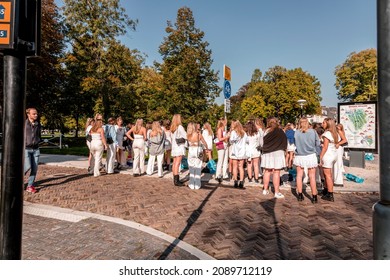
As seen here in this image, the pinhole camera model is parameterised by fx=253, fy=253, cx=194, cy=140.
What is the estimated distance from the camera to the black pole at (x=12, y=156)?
1569 mm

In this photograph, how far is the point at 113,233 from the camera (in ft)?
13.7

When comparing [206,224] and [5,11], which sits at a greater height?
[5,11]

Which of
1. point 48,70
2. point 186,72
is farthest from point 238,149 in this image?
point 186,72

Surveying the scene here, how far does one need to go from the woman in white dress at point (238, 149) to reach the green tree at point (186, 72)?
70.9ft

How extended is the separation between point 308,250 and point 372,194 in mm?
4713

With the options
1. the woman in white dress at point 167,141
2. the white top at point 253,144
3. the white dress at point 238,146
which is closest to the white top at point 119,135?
the woman in white dress at point 167,141

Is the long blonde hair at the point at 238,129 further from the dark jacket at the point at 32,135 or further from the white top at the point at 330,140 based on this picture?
the dark jacket at the point at 32,135

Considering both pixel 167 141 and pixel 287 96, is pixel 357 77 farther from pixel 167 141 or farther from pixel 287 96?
pixel 167 141

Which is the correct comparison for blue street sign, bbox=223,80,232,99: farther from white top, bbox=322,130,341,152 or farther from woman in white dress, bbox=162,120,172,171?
woman in white dress, bbox=162,120,172,171

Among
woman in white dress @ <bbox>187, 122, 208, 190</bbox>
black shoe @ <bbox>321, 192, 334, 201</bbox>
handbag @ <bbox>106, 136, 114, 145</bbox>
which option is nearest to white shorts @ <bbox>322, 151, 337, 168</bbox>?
black shoe @ <bbox>321, 192, 334, 201</bbox>

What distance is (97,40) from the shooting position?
941 inches

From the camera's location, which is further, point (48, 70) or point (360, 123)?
point (48, 70)

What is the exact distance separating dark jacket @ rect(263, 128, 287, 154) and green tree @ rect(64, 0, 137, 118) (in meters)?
20.6

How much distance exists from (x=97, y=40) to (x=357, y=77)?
4155cm
